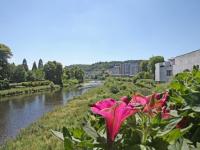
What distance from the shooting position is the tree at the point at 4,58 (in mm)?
55609

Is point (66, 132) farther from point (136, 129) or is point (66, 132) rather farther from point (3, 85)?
point (3, 85)

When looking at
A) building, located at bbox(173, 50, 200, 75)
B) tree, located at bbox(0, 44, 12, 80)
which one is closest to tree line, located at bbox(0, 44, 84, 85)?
tree, located at bbox(0, 44, 12, 80)

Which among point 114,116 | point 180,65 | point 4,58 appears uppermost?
point 4,58

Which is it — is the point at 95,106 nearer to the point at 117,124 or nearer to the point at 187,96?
the point at 117,124

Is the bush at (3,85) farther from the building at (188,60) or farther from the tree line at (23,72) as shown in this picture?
the building at (188,60)

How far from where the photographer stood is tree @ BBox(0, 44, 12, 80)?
5561cm

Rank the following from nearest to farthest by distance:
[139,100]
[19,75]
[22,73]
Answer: [139,100]
[19,75]
[22,73]

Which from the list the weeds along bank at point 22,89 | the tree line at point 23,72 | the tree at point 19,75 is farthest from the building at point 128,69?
the tree at point 19,75

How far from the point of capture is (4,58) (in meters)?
66.4

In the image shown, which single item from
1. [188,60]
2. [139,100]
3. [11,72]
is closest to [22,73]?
[11,72]

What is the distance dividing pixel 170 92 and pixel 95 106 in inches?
21.2

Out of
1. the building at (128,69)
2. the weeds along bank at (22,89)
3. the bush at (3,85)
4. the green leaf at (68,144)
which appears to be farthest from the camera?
the building at (128,69)

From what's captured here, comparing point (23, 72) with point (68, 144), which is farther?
point (23, 72)

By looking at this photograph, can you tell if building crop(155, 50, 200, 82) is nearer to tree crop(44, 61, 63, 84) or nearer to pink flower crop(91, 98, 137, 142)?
pink flower crop(91, 98, 137, 142)
